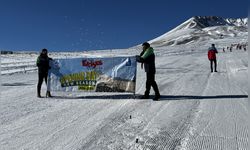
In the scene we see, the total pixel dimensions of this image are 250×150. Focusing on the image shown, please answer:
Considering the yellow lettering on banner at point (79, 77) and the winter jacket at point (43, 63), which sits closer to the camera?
the yellow lettering on banner at point (79, 77)

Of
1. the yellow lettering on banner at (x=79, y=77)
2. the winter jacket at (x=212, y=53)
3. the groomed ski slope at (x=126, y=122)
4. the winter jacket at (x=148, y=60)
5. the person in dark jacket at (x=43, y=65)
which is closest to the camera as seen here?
the groomed ski slope at (x=126, y=122)

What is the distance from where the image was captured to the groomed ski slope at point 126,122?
6.29m

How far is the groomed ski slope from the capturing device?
6.29 m

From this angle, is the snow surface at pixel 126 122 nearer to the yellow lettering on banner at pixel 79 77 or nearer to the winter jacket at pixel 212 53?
the yellow lettering on banner at pixel 79 77

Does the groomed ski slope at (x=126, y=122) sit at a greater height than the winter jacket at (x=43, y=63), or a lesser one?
lesser

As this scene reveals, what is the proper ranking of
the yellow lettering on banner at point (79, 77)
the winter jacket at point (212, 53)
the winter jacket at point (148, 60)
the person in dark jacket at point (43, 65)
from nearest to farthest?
the winter jacket at point (148, 60) < the yellow lettering on banner at point (79, 77) < the person in dark jacket at point (43, 65) < the winter jacket at point (212, 53)

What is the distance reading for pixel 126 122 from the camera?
7.80 metres

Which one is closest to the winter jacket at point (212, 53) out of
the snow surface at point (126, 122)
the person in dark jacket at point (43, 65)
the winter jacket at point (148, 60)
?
the snow surface at point (126, 122)

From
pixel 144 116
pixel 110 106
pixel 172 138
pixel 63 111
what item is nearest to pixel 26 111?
pixel 63 111

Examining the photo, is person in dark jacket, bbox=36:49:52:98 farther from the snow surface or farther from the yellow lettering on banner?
the yellow lettering on banner

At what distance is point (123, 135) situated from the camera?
22.2 feet

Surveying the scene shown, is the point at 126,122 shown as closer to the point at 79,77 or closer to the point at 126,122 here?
the point at 126,122

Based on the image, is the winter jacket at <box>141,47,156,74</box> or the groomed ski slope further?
the winter jacket at <box>141,47,156,74</box>

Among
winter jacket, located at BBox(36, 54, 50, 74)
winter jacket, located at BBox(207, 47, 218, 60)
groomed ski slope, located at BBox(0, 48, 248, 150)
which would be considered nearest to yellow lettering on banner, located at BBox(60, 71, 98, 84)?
groomed ski slope, located at BBox(0, 48, 248, 150)
